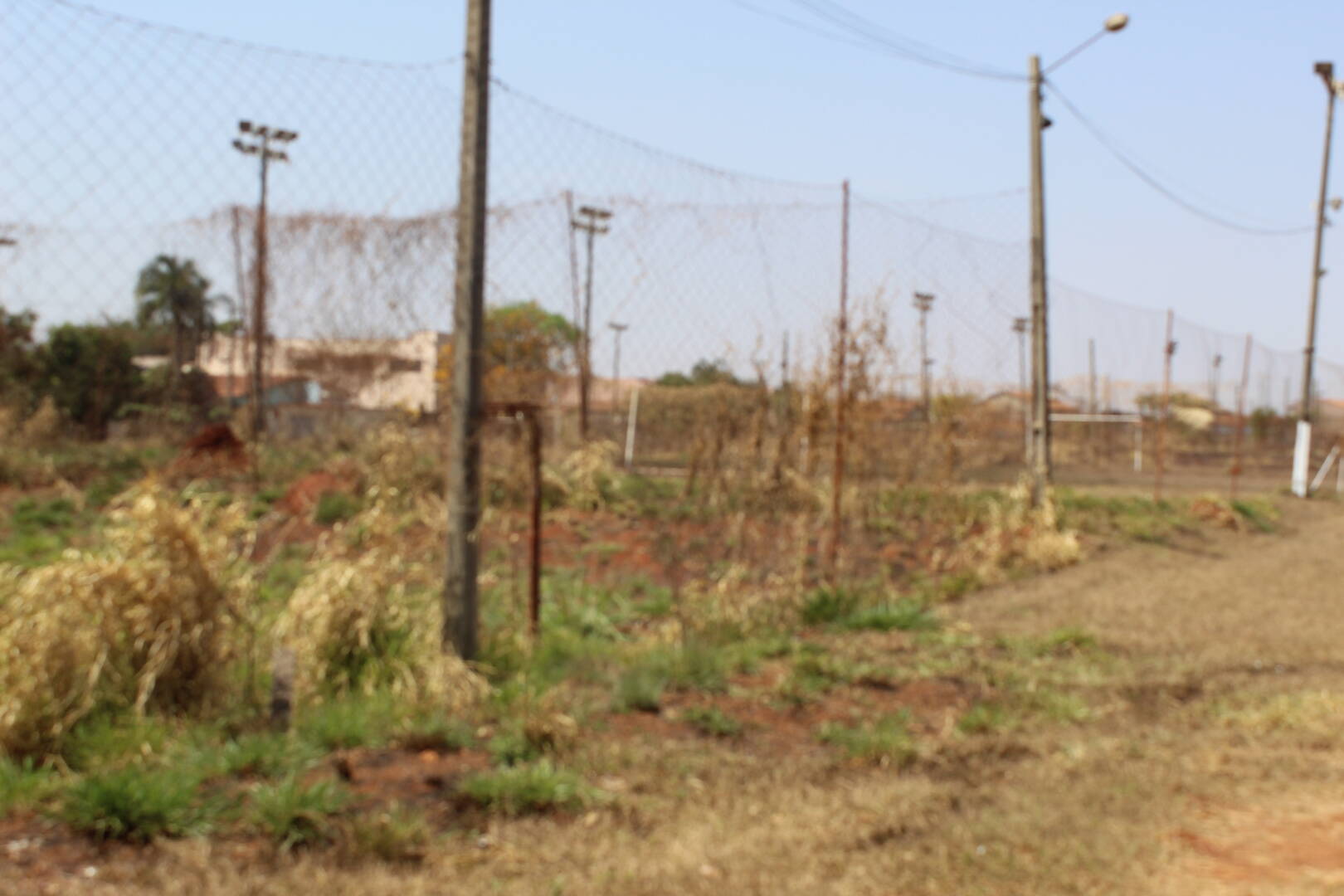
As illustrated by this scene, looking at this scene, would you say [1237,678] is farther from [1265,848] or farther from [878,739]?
[1265,848]

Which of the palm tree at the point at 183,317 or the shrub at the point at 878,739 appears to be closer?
the shrub at the point at 878,739

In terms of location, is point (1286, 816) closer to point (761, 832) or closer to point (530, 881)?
Result: point (761, 832)

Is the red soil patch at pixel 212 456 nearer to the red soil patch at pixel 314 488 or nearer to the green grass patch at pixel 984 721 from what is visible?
the red soil patch at pixel 314 488

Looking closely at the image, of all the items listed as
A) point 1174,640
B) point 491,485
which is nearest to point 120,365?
point 491,485

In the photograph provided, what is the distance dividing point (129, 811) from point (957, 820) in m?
2.71

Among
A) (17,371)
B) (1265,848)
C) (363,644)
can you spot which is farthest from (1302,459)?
(17,371)

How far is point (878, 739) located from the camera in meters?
5.30

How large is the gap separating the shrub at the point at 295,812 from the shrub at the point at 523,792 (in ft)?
1.64

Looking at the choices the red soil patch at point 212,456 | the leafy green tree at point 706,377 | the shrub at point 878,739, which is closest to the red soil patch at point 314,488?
the red soil patch at point 212,456

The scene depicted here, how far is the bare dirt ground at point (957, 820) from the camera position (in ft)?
12.4

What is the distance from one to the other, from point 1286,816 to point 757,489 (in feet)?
14.5

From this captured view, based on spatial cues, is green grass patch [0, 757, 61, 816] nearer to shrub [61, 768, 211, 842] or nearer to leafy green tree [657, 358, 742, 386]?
shrub [61, 768, 211, 842]

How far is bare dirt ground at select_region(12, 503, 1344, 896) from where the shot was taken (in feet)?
12.4

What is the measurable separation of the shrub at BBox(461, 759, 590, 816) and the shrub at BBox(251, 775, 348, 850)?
0.50 metres
